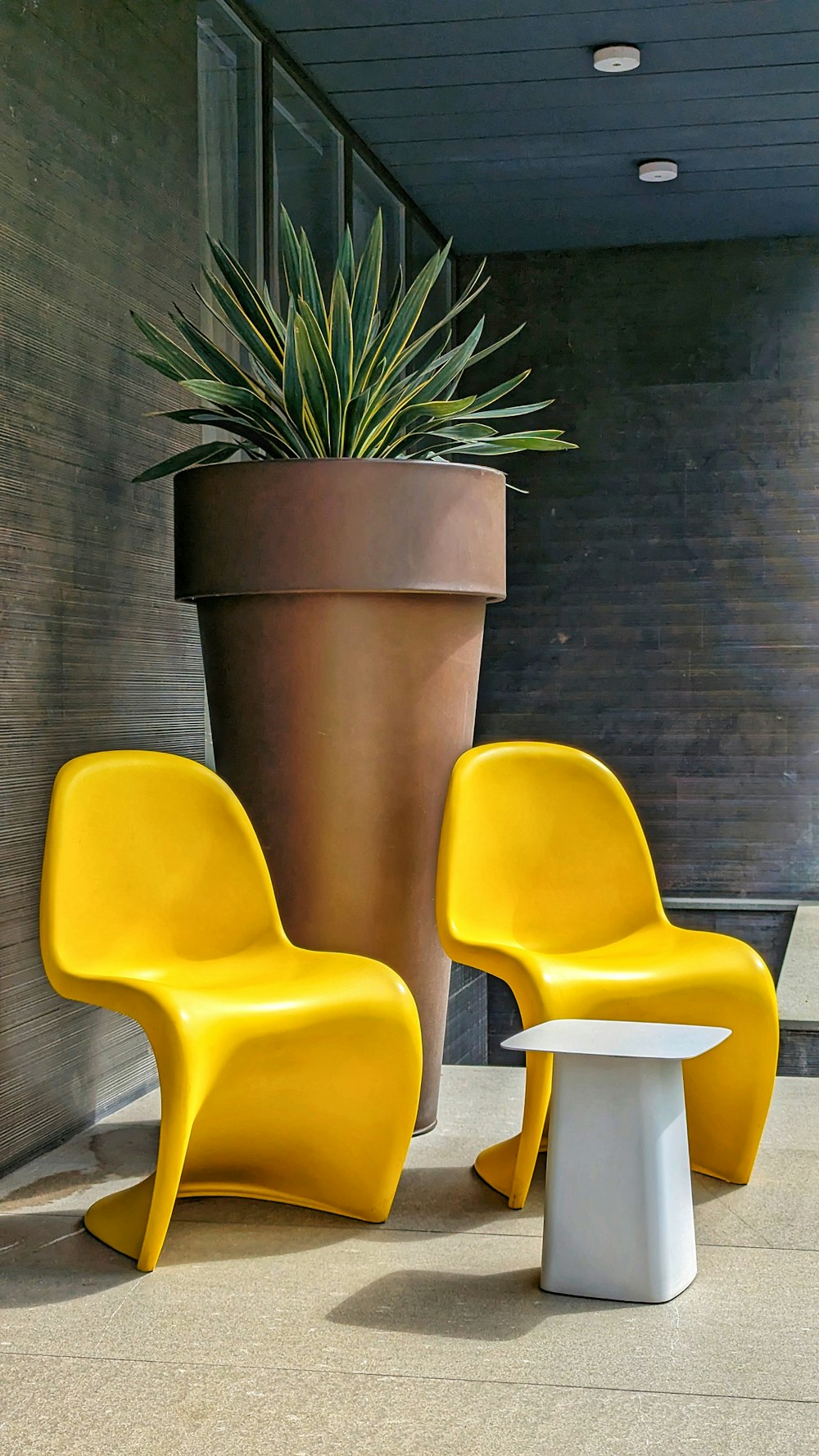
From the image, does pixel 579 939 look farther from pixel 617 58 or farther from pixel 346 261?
pixel 617 58

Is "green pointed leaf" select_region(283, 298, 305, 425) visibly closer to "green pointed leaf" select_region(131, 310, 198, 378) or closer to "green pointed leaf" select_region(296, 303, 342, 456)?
"green pointed leaf" select_region(296, 303, 342, 456)

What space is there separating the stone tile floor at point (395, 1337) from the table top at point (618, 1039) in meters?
0.37

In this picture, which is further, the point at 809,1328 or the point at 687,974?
the point at 687,974

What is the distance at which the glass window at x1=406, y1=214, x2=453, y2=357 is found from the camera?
18.3 feet

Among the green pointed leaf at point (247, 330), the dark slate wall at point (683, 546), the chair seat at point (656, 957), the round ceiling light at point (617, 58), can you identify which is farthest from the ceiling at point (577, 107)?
the chair seat at point (656, 957)

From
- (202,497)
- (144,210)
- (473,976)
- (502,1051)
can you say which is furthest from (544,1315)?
(502,1051)

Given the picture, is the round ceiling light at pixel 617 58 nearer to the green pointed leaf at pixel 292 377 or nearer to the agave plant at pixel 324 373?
the agave plant at pixel 324 373

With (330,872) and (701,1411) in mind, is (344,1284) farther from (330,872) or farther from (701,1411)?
(330,872)

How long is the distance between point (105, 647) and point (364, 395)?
2.65ft

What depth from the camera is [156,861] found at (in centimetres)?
265

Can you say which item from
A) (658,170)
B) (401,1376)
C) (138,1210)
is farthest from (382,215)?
(401,1376)

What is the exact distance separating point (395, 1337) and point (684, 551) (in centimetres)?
455

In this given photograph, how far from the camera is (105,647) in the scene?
310cm

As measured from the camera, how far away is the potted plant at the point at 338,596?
108 inches
